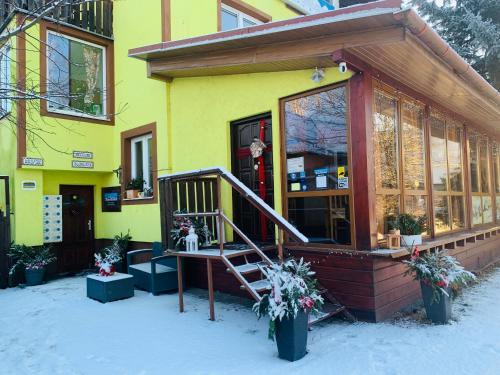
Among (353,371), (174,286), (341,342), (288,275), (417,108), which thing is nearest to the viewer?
(353,371)

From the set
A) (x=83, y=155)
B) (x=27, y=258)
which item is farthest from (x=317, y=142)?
(x=27, y=258)

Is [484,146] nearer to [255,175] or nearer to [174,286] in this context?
[255,175]

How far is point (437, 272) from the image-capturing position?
4309mm

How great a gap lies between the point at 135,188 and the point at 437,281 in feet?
19.5

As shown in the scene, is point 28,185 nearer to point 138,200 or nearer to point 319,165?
point 138,200

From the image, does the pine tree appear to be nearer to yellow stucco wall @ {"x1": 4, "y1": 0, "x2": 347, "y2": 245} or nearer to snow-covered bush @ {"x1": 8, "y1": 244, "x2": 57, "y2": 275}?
yellow stucco wall @ {"x1": 4, "y1": 0, "x2": 347, "y2": 245}

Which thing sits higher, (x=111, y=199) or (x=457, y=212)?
(x=111, y=199)

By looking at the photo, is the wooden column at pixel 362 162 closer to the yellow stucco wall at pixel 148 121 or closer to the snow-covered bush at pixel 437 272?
the snow-covered bush at pixel 437 272

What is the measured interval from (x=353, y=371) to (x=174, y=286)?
12.4 ft

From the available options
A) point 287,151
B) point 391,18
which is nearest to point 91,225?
point 287,151

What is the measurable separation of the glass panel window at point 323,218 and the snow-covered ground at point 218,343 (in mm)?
1057

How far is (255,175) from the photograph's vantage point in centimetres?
625

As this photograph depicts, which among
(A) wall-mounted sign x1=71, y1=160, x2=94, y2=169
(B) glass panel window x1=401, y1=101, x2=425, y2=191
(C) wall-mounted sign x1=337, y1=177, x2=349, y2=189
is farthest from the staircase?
(A) wall-mounted sign x1=71, y1=160, x2=94, y2=169

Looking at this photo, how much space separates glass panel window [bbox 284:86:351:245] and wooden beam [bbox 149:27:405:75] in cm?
63
